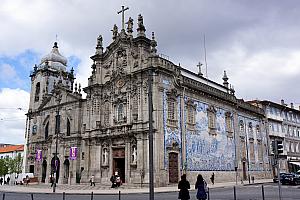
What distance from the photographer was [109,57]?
130 ft

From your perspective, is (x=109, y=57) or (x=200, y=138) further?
(x=109, y=57)

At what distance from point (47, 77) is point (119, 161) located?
22.8 metres

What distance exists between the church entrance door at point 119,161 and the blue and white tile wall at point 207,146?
6.87 metres

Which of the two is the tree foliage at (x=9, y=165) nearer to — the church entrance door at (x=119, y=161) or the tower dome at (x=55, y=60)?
the tower dome at (x=55, y=60)

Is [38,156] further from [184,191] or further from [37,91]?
[184,191]

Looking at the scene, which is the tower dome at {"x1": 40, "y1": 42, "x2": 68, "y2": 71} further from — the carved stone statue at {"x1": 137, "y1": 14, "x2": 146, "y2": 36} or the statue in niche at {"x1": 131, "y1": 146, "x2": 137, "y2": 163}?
the statue in niche at {"x1": 131, "y1": 146, "x2": 137, "y2": 163}

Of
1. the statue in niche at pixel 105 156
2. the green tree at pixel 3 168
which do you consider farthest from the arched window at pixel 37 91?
the green tree at pixel 3 168

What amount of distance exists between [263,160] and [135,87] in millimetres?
26937

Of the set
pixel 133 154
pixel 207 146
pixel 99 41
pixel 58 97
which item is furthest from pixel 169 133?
pixel 58 97

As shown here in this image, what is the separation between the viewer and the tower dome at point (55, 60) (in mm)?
52781

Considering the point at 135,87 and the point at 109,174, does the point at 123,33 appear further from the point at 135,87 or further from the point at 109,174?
the point at 109,174

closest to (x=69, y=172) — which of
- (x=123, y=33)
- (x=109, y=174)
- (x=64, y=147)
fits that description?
(x=64, y=147)

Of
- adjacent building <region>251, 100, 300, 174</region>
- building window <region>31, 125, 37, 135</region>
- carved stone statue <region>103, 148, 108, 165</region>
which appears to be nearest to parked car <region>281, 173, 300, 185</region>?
adjacent building <region>251, 100, 300, 174</region>

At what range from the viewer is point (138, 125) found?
32.7 metres
